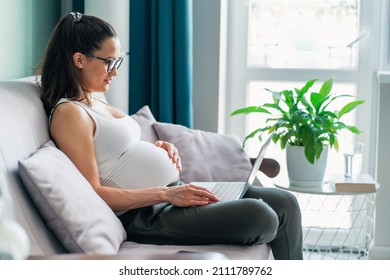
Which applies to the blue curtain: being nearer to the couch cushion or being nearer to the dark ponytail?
the couch cushion

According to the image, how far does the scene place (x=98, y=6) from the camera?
9.76 feet

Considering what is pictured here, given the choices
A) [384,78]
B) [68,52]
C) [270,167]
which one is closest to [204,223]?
[68,52]

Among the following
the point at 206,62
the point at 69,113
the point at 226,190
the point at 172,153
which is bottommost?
the point at 226,190

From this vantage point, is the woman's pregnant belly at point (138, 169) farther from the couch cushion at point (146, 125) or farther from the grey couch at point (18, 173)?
the couch cushion at point (146, 125)

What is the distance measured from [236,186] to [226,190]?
63 mm

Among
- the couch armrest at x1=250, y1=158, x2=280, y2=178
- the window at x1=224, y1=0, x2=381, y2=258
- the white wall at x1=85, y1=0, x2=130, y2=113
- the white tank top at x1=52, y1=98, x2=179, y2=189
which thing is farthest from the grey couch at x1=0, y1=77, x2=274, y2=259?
the window at x1=224, y1=0, x2=381, y2=258

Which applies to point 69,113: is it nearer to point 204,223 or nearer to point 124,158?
point 124,158

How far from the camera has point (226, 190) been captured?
7.92 feet

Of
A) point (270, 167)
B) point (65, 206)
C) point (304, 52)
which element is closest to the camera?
point (65, 206)

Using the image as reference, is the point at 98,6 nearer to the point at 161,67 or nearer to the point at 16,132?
the point at 161,67

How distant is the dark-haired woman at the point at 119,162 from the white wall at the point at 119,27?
61 cm
